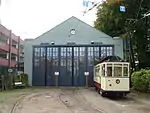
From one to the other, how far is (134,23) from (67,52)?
1294 cm

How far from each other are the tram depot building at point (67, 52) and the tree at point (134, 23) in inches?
184

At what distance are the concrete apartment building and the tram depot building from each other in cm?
1426

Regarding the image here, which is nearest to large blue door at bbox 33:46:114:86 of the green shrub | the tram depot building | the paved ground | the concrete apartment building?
the tram depot building

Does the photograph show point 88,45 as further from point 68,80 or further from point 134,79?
point 134,79

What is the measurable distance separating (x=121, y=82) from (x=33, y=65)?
75.6 feet

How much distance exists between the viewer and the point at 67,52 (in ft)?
151

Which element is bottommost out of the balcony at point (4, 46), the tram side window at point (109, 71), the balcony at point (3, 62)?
the tram side window at point (109, 71)

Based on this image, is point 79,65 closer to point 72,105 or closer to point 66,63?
point 66,63

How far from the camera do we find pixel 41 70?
46.1 m

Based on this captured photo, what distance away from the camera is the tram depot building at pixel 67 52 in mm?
45406

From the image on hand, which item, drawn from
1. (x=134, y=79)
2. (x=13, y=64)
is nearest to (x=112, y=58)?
(x=134, y=79)

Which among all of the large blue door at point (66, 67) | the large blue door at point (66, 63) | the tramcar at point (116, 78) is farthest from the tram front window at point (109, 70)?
the large blue door at point (66, 67)

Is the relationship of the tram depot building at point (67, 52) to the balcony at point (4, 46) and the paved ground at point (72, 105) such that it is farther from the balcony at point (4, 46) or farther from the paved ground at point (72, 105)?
the paved ground at point (72, 105)

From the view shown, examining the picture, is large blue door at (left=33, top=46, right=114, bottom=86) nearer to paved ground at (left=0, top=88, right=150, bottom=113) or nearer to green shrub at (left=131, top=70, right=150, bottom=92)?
green shrub at (left=131, top=70, right=150, bottom=92)
